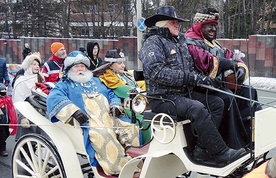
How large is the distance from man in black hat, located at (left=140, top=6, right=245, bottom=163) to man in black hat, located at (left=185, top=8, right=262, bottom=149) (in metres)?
0.12

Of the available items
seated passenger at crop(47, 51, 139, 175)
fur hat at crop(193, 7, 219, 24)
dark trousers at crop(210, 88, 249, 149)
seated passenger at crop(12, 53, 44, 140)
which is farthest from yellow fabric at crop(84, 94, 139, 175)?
seated passenger at crop(12, 53, 44, 140)

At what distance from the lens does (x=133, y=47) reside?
20.2m

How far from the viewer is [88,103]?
4547mm

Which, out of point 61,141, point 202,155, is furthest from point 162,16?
point 61,141

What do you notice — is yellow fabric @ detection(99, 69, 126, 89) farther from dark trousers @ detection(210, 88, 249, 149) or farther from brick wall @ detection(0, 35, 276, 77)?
brick wall @ detection(0, 35, 276, 77)

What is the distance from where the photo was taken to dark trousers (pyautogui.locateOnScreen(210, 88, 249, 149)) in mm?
3773

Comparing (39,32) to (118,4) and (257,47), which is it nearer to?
(118,4)

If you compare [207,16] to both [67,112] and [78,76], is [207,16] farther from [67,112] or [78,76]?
[67,112]

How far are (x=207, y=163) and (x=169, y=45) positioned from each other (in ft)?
3.31

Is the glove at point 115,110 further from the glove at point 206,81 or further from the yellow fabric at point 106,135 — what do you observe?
the glove at point 206,81

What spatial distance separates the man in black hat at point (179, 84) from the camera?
11.6 ft

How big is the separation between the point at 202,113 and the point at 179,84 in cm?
31

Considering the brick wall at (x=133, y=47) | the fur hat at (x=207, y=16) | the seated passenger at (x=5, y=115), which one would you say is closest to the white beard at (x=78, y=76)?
the fur hat at (x=207, y=16)

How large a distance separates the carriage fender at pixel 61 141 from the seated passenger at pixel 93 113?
4.8 inches
